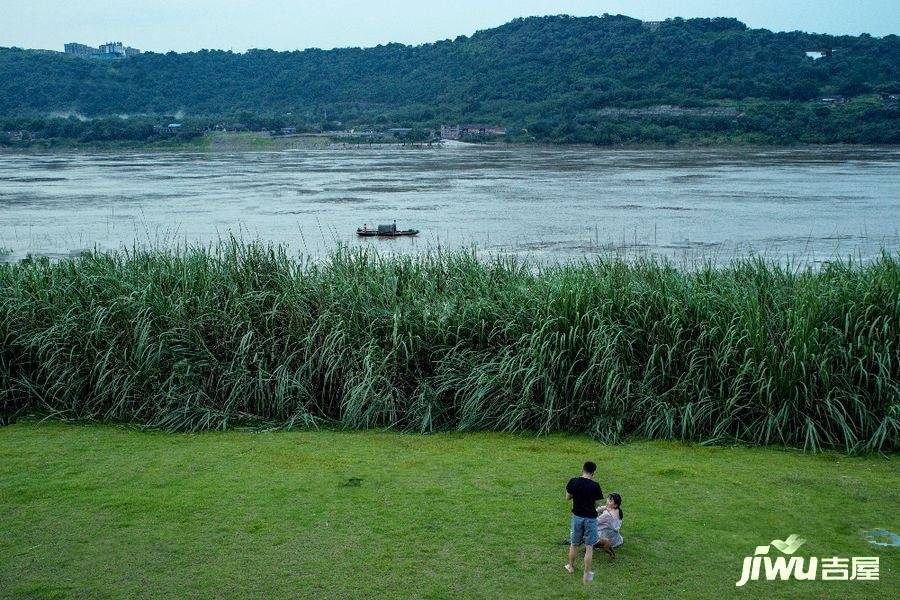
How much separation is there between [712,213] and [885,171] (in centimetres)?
2537

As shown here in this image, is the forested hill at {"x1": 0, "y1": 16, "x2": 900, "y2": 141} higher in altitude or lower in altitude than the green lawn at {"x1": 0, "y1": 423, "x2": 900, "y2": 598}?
higher

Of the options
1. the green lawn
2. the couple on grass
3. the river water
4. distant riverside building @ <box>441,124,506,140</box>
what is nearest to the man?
the couple on grass

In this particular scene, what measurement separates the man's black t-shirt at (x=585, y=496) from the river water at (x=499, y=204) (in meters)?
10.7

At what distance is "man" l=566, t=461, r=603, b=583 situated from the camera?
18.0 feet

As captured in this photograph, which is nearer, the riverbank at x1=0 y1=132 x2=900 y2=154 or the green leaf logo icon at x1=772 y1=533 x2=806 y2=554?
the green leaf logo icon at x1=772 y1=533 x2=806 y2=554

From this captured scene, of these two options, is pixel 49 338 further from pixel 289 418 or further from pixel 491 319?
pixel 491 319

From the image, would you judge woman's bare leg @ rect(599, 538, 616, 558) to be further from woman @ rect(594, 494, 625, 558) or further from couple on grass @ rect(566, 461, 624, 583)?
couple on grass @ rect(566, 461, 624, 583)

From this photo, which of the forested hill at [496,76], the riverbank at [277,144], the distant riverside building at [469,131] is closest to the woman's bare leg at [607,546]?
the riverbank at [277,144]

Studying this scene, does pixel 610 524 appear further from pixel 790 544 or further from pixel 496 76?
pixel 496 76

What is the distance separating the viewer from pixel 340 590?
17.8 ft

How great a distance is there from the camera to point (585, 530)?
5.53 meters

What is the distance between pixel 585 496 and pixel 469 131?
108 meters

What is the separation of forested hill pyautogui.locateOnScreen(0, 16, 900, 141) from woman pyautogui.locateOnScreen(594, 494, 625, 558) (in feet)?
328

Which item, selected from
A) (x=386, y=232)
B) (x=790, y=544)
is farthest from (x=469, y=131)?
(x=790, y=544)
